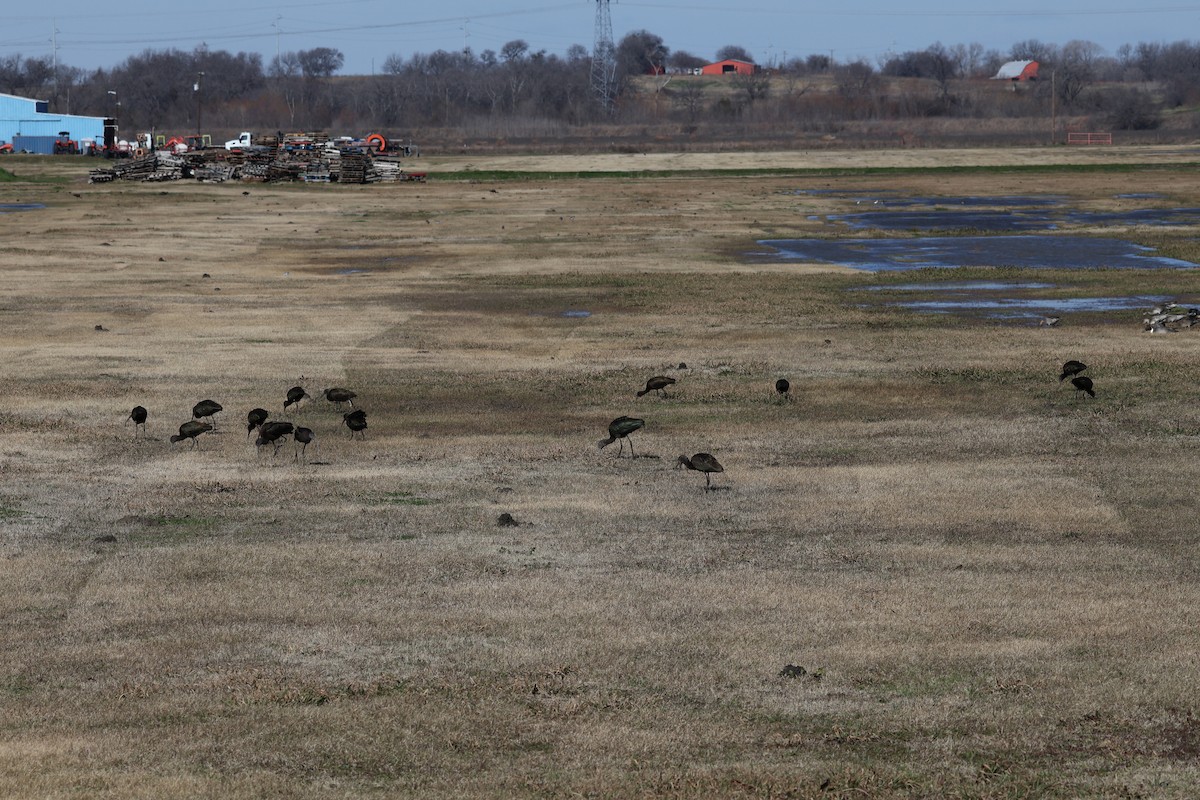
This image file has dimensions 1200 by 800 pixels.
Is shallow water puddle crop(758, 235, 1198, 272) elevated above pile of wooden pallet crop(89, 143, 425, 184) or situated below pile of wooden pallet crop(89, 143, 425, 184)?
below

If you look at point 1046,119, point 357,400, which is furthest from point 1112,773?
point 1046,119

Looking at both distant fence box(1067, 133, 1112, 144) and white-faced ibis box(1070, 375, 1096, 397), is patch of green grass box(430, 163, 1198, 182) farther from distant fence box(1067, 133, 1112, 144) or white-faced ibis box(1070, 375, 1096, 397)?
white-faced ibis box(1070, 375, 1096, 397)

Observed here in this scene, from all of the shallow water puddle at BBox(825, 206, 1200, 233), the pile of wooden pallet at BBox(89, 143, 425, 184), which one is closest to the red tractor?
the pile of wooden pallet at BBox(89, 143, 425, 184)

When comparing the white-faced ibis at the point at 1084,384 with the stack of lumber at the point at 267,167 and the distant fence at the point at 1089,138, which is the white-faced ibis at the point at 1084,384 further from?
the distant fence at the point at 1089,138

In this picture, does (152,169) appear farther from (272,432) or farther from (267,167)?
(272,432)

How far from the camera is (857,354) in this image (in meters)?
24.6

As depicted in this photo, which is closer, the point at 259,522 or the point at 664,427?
the point at 259,522

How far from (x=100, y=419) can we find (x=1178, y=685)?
14.2 metres

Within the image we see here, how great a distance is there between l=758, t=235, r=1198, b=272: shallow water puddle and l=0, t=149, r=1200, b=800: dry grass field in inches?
356

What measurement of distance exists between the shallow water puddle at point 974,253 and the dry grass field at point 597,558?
9033 millimetres

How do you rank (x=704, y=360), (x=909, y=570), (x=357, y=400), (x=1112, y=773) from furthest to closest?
(x=704, y=360) → (x=357, y=400) → (x=909, y=570) → (x=1112, y=773)

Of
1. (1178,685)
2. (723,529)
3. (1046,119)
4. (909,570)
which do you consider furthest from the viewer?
(1046,119)

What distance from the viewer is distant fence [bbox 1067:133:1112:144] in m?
126

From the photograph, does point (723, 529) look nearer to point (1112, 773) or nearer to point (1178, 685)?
point (1178, 685)
